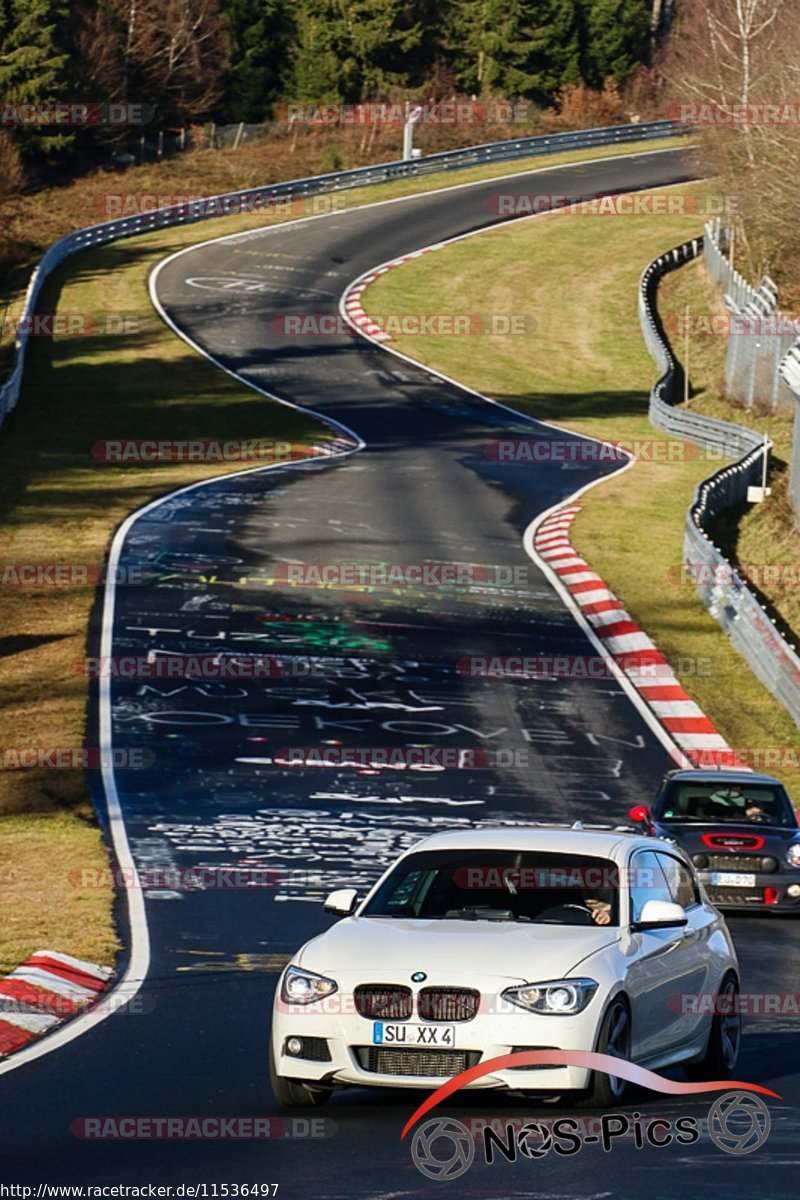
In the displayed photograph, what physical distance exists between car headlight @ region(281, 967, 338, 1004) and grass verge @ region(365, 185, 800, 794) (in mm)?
17426

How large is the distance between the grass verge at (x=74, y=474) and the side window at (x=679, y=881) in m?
5.32

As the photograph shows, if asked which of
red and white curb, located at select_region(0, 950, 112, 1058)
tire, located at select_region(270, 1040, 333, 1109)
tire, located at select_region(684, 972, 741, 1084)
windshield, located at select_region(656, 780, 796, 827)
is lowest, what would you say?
windshield, located at select_region(656, 780, 796, 827)

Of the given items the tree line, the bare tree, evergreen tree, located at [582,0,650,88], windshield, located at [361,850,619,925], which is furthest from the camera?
evergreen tree, located at [582,0,650,88]

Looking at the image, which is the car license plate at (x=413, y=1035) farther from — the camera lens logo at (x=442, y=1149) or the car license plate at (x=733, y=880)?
the car license plate at (x=733, y=880)

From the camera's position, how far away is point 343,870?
20406 mm

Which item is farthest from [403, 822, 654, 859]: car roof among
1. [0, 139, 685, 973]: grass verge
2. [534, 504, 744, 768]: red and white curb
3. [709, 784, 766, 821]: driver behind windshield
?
[534, 504, 744, 768]: red and white curb

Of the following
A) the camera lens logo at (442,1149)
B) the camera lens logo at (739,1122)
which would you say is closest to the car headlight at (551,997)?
the camera lens logo at (442,1149)

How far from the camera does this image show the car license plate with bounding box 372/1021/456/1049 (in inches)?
406

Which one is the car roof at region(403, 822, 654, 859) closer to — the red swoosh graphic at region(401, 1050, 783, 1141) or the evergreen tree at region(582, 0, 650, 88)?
the red swoosh graphic at region(401, 1050, 783, 1141)

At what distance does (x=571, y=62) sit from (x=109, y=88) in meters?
30.0

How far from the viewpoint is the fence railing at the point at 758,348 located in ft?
179

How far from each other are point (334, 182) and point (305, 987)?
83.8 metres

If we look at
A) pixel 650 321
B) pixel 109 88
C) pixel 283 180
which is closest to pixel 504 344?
pixel 650 321

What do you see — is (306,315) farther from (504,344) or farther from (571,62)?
(571,62)
